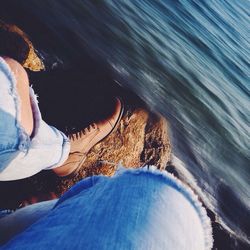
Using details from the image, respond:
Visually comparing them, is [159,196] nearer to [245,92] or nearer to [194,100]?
[194,100]

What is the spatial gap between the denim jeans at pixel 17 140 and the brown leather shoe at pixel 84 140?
86cm

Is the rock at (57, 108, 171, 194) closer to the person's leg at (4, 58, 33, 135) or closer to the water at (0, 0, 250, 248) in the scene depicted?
the water at (0, 0, 250, 248)

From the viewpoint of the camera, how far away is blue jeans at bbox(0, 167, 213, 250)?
0.88m

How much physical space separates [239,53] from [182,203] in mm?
12381

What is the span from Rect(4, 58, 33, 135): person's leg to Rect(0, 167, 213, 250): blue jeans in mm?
470

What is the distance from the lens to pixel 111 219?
0.96 meters

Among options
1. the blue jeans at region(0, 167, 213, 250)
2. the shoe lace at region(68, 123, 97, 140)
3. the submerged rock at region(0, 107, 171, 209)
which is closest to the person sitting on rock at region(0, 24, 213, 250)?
the blue jeans at region(0, 167, 213, 250)

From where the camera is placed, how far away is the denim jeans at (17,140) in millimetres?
1375

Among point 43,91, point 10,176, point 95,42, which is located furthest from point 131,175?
point 95,42

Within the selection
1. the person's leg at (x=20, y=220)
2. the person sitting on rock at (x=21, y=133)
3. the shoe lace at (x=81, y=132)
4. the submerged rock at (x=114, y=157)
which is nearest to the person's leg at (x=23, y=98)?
the person sitting on rock at (x=21, y=133)

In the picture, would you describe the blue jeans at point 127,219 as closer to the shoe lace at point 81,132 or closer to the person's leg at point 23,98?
the person's leg at point 23,98

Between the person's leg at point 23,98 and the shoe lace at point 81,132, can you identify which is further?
the shoe lace at point 81,132

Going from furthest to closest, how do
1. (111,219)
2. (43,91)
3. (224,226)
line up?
(224,226) → (43,91) → (111,219)

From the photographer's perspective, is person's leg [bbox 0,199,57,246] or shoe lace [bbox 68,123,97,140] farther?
shoe lace [bbox 68,123,97,140]
